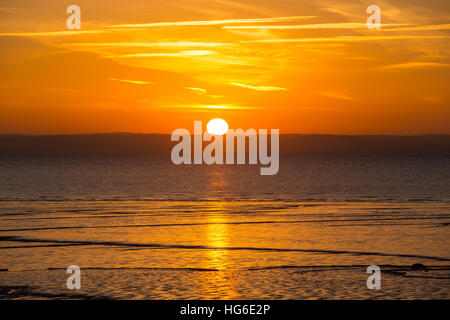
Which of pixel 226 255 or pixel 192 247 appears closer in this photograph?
pixel 226 255

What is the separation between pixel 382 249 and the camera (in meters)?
24.5

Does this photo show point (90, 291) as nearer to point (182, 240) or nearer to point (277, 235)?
point (182, 240)

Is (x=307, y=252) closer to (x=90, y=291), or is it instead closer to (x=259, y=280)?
(x=259, y=280)

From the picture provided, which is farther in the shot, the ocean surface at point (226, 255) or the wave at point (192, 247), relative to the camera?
the wave at point (192, 247)

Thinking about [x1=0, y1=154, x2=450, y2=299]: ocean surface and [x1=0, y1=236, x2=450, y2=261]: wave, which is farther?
[x1=0, y1=236, x2=450, y2=261]: wave

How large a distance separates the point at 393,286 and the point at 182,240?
11411mm

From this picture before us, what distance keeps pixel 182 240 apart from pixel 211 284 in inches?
368
